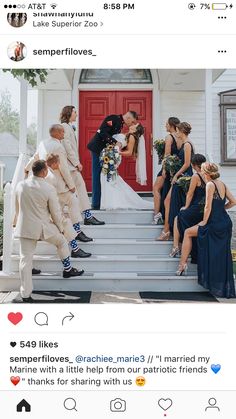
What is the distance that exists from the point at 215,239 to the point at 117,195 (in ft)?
6.16

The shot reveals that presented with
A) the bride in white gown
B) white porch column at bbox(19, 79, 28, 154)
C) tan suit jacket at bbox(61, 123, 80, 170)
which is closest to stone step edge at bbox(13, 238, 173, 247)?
the bride in white gown

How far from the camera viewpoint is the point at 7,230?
3.97 metres

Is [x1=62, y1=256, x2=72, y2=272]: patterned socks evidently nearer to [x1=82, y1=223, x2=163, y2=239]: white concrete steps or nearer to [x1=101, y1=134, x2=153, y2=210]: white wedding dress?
[x1=82, y1=223, x2=163, y2=239]: white concrete steps

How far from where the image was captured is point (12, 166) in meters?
4.93

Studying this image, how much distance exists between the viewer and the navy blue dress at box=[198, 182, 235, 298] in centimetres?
365
